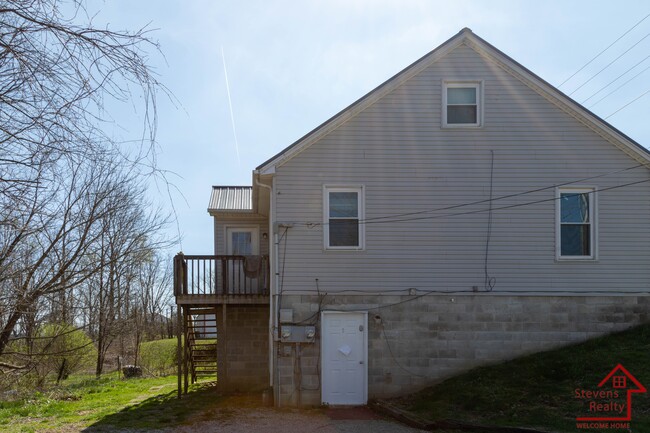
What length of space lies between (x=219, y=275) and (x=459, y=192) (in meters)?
6.34

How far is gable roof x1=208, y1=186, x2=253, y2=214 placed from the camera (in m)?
18.2

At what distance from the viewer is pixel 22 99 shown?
3.80 meters

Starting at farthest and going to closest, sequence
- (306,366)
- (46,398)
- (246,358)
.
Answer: (246,358) → (46,398) → (306,366)

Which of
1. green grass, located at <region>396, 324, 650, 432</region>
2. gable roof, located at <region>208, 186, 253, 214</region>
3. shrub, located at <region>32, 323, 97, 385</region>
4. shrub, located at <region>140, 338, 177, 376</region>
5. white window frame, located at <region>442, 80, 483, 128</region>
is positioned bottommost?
shrub, located at <region>140, 338, 177, 376</region>

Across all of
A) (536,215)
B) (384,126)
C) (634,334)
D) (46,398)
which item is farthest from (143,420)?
(634,334)

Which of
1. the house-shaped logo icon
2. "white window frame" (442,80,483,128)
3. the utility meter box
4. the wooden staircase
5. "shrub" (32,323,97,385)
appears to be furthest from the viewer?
"shrub" (32,323,97,385)

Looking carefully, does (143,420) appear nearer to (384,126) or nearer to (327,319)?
(327,319)

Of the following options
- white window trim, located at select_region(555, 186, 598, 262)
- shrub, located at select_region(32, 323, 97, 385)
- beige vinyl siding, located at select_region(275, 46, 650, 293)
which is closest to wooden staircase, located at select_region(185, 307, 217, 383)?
shrub, located at select_region(32, 323, 97, 385)

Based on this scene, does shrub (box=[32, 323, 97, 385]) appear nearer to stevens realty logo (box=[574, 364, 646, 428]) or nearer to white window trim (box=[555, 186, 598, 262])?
white window trim (box=[555, 186, 598, 262])

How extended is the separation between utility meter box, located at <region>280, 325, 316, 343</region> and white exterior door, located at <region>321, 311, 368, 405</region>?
0.29 m

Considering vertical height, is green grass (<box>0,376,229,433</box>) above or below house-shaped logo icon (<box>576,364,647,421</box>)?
below

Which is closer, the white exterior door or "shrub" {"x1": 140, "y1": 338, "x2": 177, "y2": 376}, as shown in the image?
the white exterior door

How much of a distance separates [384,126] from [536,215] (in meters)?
3.95

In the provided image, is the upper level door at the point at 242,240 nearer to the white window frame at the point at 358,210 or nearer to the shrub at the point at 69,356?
the shrub at the point at 69,356
